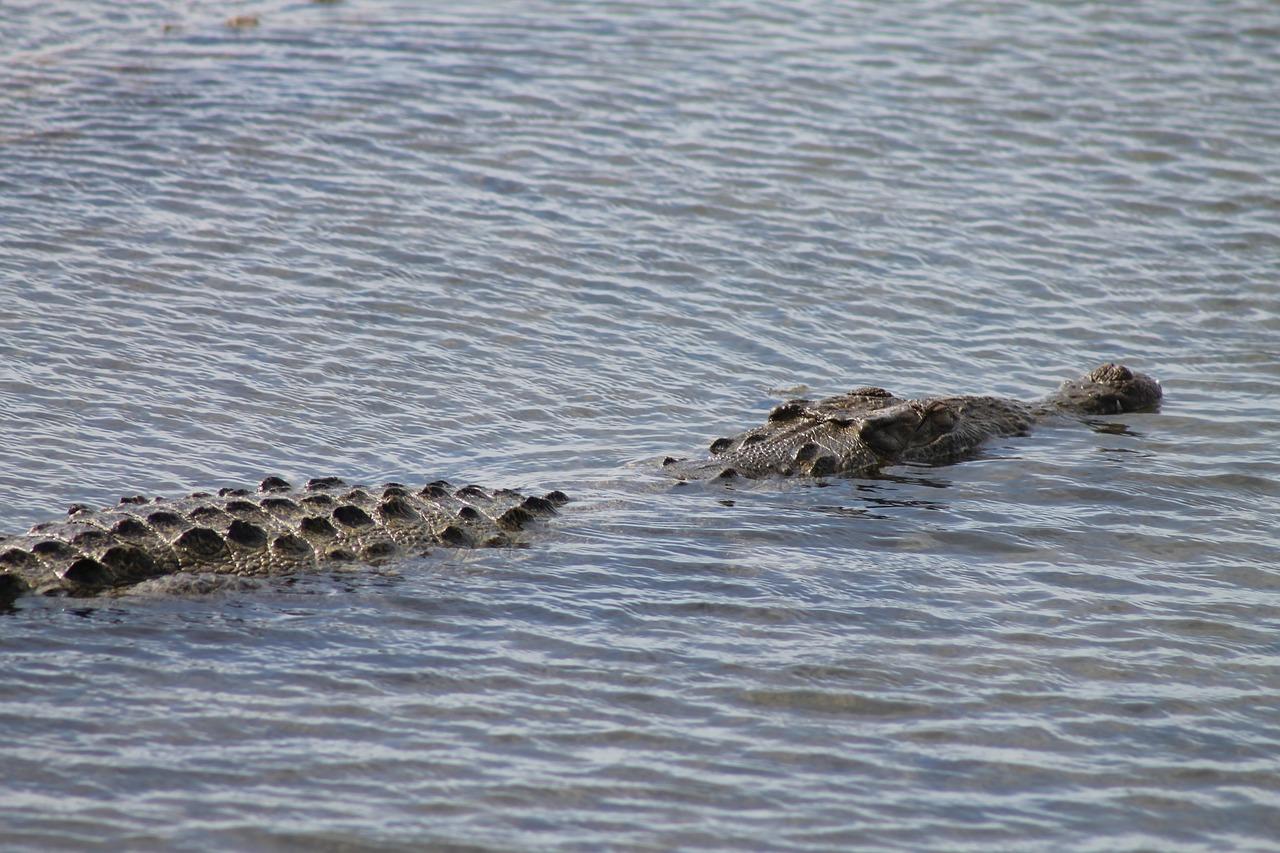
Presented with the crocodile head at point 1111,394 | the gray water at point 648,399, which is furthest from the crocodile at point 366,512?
the crocodile head at point 1111,394

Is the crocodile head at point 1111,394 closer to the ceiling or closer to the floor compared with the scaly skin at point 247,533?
closer to the ceiling

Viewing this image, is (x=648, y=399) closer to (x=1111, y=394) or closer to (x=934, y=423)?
Result: (x=934, y=423)

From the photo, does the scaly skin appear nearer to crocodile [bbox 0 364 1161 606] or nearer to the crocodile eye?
crocodile [bbox 0 364 1161 606]

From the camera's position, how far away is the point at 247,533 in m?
6.10

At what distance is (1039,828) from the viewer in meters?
4.75

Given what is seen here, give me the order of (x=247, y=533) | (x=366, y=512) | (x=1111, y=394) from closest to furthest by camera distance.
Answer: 1. (x=247, y=533)
2. (x=366, y=512)
3. (x=1111, y=394)

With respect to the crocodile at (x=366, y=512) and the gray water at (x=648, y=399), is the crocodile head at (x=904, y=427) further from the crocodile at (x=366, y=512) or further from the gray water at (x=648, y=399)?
the gray water at (x=648, y=399)

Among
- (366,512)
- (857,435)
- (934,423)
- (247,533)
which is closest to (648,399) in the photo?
(857,435)

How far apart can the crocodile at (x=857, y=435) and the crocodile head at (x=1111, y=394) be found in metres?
0.36

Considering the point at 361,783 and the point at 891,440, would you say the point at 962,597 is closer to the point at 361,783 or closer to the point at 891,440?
the point at 891,440

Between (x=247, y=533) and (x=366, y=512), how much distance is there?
1.83 feet

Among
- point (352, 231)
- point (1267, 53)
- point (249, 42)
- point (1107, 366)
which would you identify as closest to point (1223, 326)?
point (1107, 366)

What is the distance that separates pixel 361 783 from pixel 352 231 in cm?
693

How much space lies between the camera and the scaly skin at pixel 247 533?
5828mm
